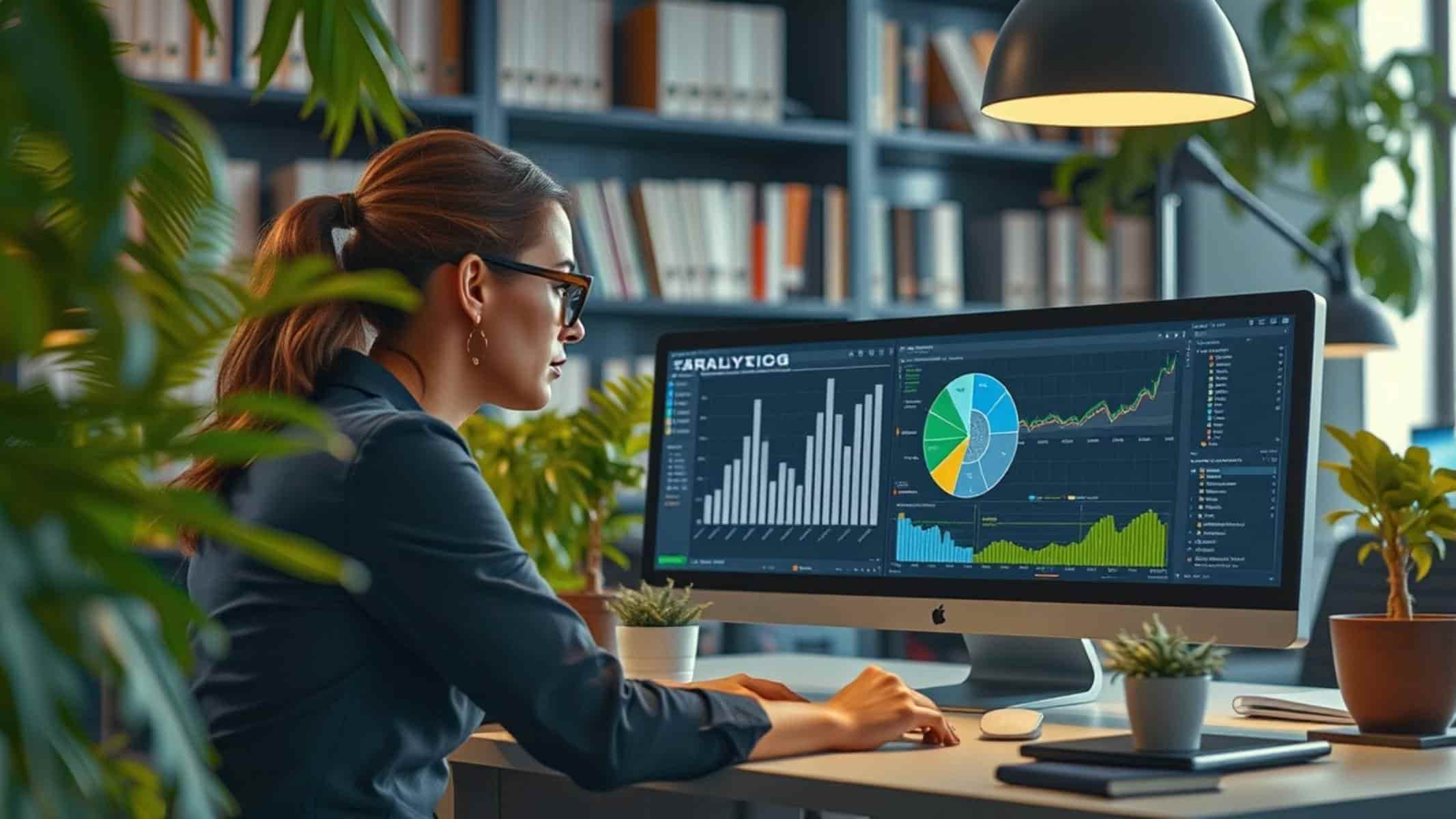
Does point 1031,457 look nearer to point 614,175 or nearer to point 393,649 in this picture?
point 393,649

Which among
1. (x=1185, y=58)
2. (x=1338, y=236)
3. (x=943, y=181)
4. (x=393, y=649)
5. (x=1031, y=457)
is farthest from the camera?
(x=943, y=181)

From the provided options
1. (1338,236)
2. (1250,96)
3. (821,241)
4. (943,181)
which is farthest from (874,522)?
(943,181)

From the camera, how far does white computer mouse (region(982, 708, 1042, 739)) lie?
163cm

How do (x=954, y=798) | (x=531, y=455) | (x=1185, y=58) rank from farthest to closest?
(x=531, y=455) < (x=1185, y=58) < (x=954, y=798)

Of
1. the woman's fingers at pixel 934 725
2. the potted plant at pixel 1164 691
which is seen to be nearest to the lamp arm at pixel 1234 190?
the woman's fingers at pixel 934 725

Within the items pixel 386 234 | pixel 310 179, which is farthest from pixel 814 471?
pixel 310 179

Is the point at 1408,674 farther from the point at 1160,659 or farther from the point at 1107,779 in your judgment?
the point at 1107,779

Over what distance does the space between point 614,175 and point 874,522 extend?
8.41 ft

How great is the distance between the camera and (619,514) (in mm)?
2375

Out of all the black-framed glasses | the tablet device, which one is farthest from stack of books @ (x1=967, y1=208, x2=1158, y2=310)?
the tablet device

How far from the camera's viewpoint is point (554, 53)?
405 centimetres

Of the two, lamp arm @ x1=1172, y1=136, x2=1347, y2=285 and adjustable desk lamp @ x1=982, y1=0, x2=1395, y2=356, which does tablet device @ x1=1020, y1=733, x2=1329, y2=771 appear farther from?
lamp arm @ x1=1172, y1=136, x2=1347, y2=285

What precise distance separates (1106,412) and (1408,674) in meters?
0.37

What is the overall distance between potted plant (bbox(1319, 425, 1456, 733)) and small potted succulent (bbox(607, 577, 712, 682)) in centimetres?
63
